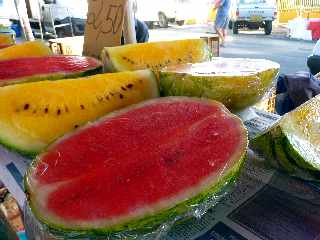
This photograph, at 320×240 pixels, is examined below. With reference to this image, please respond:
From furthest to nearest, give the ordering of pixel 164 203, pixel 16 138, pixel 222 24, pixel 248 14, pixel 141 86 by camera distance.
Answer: pixel 248 14, pixel 222 24, pixel 141 86, pixel 16 138, pixel 164 203

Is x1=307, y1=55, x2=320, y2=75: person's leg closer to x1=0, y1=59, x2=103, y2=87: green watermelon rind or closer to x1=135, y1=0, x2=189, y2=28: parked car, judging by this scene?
x1=0, y1=59, x2=103, y2=87: green watermelon rind

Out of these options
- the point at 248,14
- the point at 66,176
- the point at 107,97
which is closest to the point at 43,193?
the point at 66,176

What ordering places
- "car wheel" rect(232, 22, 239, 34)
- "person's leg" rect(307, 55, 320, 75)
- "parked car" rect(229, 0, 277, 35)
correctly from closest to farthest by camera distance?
"person's leg" rect(307, 55, 320, 75), "parked car" rect(229, 0, 277, 35), "car wheel" rect(232, 22, 239, 34)

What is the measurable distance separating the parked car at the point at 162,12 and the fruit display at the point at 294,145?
1186cm

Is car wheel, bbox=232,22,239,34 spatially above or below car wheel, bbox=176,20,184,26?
below

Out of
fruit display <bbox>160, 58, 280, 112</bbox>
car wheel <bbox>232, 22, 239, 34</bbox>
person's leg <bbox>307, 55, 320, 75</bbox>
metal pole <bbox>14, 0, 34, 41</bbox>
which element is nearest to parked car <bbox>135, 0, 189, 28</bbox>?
car wheel <bbox>232, 22, 239, 34</bbox>

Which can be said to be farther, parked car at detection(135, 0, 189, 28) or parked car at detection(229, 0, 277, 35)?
parked car at detection(135, 0, 189, 28)

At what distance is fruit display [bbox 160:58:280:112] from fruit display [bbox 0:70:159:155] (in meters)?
0.06

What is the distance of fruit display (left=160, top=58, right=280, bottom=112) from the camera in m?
0.80

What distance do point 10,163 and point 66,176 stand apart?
0.29 m

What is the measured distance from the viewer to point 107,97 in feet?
2.68

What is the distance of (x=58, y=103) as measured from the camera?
77 centimetres

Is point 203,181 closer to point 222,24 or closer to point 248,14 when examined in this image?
point 222,24

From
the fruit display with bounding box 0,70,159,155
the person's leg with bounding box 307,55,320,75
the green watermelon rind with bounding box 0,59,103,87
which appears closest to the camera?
the fruit display with bounding box 0,70,159,155
